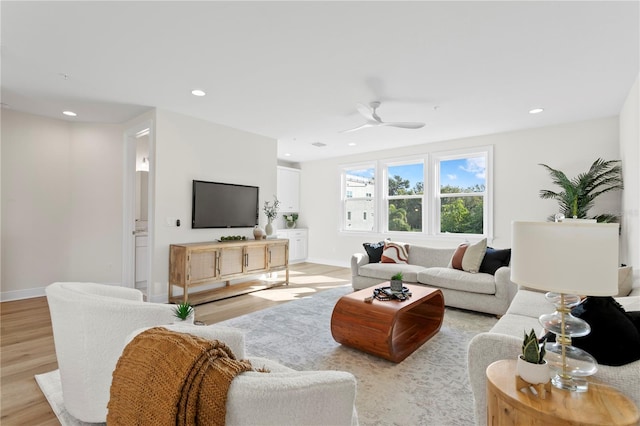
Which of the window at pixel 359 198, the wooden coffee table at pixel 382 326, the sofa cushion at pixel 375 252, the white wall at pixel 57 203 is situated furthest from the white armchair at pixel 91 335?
the window at pixel 359 198

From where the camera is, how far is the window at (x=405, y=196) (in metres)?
6.21

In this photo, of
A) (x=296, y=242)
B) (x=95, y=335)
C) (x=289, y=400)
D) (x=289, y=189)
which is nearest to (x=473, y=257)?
(x=289, y=400)

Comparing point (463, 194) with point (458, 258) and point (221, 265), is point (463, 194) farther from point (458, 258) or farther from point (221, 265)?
point (221, 265)

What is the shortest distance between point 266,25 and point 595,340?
2719mm

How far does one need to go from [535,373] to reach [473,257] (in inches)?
122

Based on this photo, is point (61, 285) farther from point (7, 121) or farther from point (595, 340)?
point (7, 121)

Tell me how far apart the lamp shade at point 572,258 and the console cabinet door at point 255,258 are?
403cm

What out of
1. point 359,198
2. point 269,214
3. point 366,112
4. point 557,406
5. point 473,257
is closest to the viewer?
point 557,406

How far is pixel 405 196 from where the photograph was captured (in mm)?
6383

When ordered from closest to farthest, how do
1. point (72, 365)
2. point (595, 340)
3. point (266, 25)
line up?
point (595, 340)
point (72, 365)
point (266, 25)

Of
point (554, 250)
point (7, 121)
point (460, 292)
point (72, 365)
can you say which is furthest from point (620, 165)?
point (7, 121)

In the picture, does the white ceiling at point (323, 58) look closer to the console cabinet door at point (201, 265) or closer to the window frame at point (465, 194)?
the window frame at point (465, 194)

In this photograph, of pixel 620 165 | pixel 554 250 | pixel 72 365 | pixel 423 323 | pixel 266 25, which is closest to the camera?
pixel 554 250

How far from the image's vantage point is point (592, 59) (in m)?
2.75
